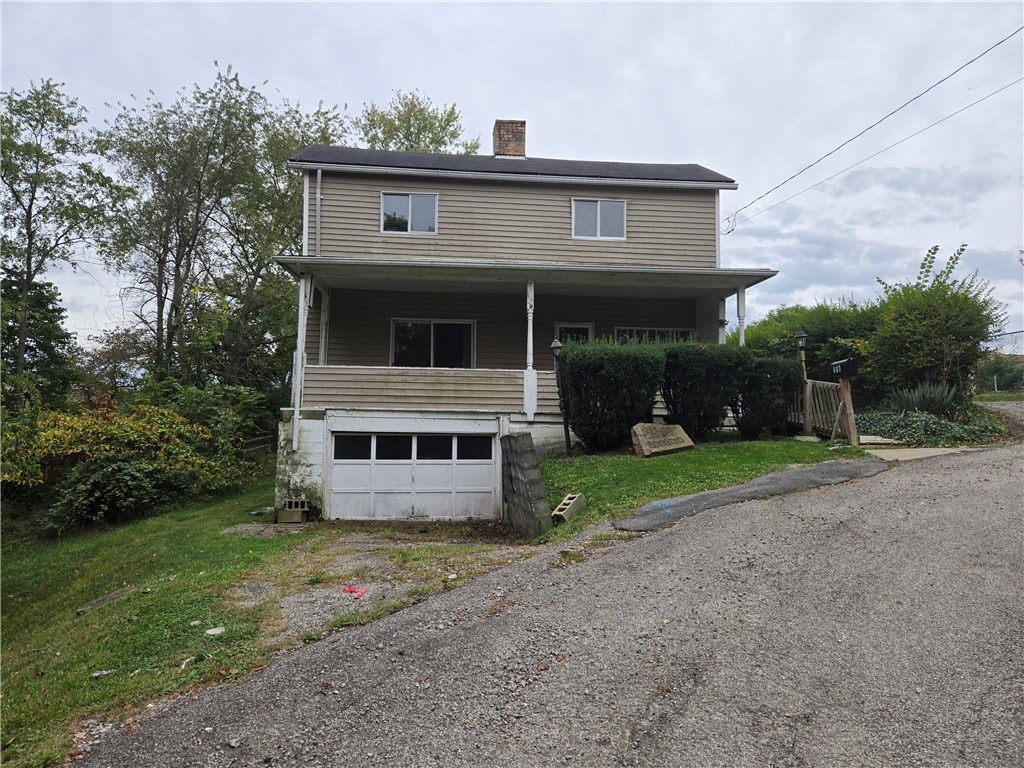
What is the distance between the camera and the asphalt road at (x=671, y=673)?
10.8ft

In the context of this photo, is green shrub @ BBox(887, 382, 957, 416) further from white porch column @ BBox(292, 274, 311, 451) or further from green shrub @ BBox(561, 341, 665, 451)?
white porch column @ BBox(292, 274, 311, 451)

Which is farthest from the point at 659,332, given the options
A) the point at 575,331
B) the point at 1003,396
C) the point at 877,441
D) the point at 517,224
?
the point at 1003,396

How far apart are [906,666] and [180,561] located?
8597mm

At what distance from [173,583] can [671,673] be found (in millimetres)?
5826

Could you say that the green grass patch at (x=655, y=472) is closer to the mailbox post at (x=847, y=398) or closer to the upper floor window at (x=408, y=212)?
the mailbox post at (x=847, y=398)

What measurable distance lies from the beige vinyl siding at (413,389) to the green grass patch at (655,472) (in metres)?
1.75

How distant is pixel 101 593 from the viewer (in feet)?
27.1

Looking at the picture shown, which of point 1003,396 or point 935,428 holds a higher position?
point 1003,396

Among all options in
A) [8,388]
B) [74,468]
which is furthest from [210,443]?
[8,388]

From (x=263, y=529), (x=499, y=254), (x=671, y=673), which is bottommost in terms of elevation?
(x=263, y=529)

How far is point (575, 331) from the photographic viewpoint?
15.2 m

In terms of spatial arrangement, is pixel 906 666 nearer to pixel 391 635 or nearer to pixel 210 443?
pixel 391 635

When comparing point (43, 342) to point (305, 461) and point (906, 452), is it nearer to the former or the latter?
point (305, 461)

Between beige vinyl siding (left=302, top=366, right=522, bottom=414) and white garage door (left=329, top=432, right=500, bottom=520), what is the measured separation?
62cm
